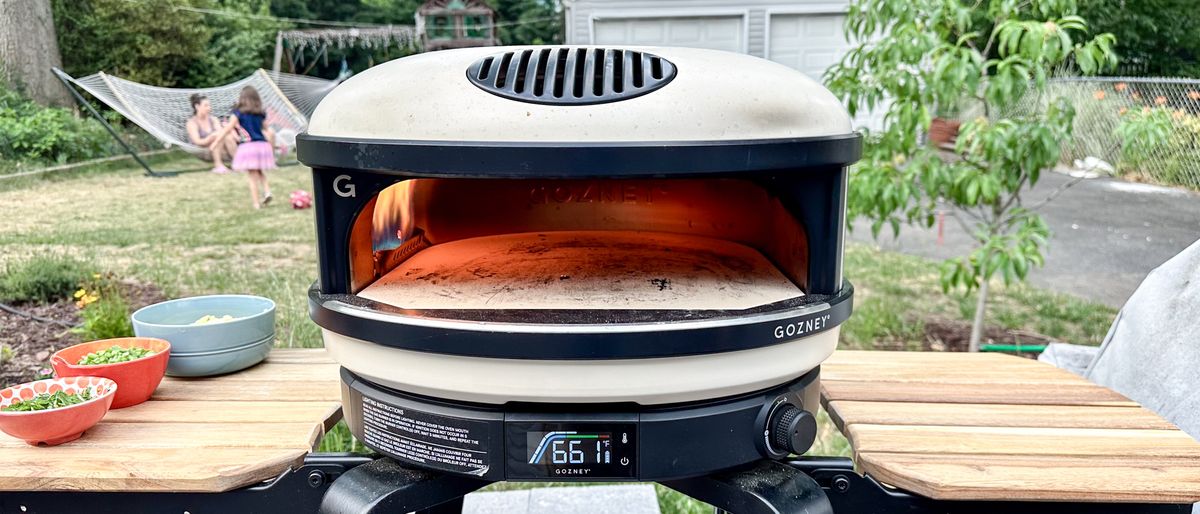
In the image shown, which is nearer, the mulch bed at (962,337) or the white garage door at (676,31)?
the mulch bed at (962,337)

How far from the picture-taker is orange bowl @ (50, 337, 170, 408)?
127 cm

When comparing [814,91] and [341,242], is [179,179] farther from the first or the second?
[814,91]

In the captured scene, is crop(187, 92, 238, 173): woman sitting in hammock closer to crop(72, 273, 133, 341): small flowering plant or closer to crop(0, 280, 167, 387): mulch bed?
crop(72, 273, 133, 341): small flowering plant

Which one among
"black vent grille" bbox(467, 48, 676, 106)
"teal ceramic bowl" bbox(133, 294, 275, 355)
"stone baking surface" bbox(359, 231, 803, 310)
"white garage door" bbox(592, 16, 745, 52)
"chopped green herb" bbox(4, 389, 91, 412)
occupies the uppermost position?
"black vent grille" bbox(467, 48, 676, 106)

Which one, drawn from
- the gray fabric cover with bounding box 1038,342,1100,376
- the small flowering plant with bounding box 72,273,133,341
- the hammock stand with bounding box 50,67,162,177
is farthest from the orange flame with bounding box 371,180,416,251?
the gray fabric cover with bounding box 1038,342,1100,376

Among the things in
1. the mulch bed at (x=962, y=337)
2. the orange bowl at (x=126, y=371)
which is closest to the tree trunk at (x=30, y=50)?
the orange bowl at (x=126, y=371)

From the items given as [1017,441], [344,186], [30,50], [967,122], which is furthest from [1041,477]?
[30,50]

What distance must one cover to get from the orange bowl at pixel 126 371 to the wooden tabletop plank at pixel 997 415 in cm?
110

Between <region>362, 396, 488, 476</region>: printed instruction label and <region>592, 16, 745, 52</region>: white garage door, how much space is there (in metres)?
2.70

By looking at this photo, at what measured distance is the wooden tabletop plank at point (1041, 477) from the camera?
1049mm

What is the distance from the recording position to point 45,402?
1.14 metres

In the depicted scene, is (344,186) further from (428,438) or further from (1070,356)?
(1070,356)

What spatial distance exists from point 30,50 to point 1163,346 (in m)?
2.46

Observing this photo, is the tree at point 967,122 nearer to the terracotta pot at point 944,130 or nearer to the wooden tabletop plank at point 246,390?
the terracotta pot at point 944,130
